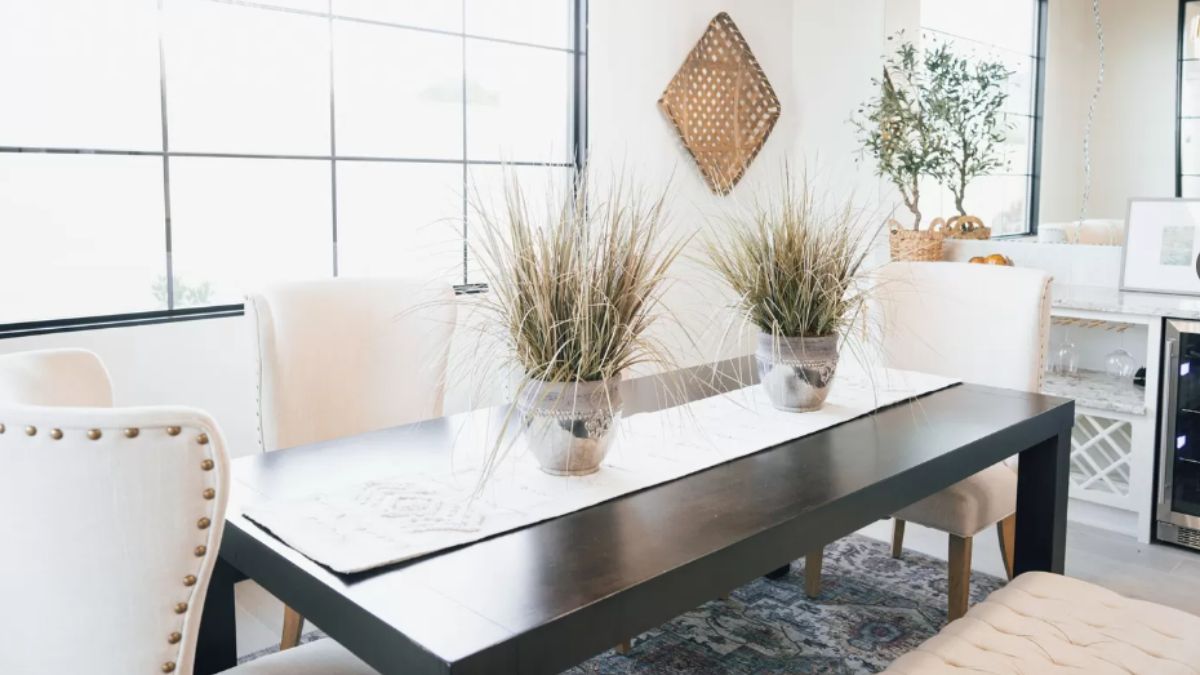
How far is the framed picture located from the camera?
3428 mm

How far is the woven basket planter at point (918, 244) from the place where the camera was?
408cm

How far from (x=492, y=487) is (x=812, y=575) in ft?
4.90

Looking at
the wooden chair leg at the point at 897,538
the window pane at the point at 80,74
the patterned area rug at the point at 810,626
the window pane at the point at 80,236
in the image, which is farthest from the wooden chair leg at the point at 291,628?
the wooden chair leg at the point at 897,538

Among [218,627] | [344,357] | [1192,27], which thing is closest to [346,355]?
[344,357]

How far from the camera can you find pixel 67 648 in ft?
3.51

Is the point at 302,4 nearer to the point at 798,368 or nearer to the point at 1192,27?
the point at 798,368

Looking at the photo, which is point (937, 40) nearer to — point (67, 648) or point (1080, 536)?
point (1080, 536)

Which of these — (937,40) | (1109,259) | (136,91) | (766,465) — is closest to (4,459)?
(766,465)

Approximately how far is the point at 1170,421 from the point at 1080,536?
476mm

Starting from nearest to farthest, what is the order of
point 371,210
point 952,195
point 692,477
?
point 692,477 < point 371,210 < point 952,195

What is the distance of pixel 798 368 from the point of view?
2.03 meters

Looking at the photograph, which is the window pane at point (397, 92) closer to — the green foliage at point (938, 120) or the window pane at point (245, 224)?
→ the window pane at point (245, 224)

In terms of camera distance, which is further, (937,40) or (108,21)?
(937,40)

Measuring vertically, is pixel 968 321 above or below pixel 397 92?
below
